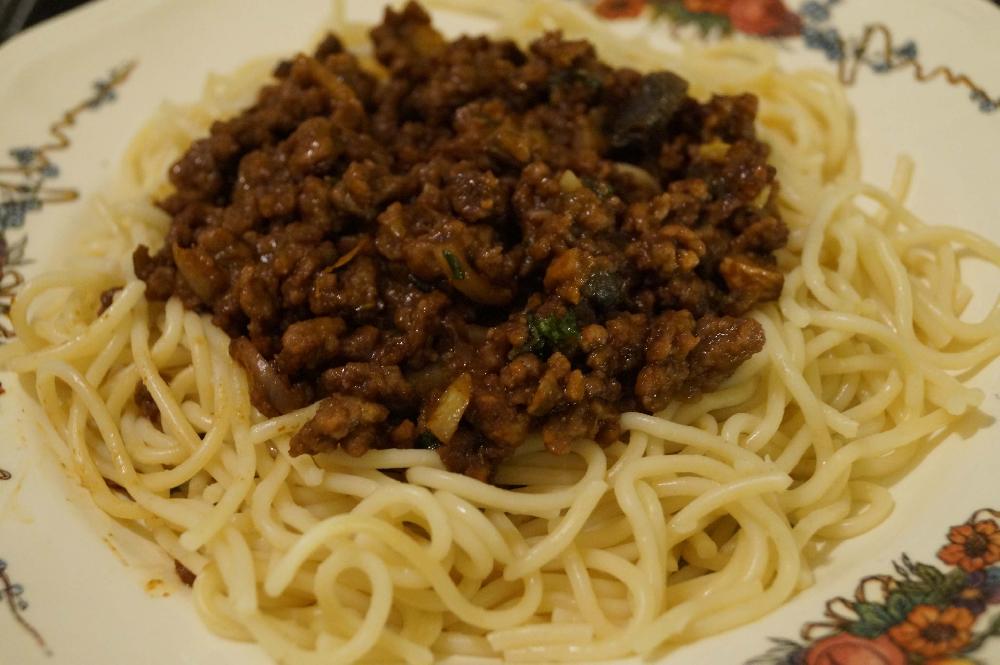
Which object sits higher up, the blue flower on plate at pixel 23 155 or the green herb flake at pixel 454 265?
the green herb flake at pixel 454 265

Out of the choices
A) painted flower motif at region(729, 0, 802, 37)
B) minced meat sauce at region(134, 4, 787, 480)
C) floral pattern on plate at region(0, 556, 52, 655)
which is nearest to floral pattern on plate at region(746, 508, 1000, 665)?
minced meat sauce at region(134, 4, 787, 480)

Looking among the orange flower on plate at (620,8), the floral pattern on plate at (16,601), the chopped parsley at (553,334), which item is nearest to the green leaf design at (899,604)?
the chopped parsley at (553,334)

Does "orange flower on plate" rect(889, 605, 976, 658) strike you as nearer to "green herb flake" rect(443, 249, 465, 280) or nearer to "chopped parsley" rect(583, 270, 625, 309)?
"chopped parsley" rect(583, 270, 625, 309)

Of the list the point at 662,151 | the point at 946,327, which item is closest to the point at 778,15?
the point at 662,151

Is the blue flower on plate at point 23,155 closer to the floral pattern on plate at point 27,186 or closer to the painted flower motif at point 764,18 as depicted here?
the floral pattern on plate at point 27,186

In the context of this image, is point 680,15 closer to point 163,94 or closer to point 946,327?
point 946,327
